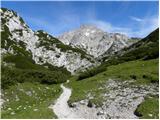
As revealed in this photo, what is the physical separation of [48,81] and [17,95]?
22.4 metres

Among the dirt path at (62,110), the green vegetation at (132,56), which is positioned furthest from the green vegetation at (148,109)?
the green vegetation at (132,56)

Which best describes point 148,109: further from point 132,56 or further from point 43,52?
point 43,52

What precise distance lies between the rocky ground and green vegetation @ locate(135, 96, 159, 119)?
70cm

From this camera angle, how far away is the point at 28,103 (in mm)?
43844

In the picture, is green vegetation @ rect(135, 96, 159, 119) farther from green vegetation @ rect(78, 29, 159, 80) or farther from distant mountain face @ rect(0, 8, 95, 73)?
distant mountain face @ rect(0, 8, 95, 73)

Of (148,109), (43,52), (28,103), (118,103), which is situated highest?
(43,52)

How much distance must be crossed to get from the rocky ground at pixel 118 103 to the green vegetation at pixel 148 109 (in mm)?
697

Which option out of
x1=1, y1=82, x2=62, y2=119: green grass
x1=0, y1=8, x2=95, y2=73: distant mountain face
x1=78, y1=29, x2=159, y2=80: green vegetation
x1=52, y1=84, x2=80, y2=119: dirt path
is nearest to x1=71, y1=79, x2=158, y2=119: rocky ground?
x1=52, y1=84, x2=80, y2=119: dirt path

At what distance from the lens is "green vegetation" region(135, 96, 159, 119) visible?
30031 millimetres

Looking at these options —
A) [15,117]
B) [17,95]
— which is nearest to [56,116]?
[15,117]

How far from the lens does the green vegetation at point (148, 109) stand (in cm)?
3003

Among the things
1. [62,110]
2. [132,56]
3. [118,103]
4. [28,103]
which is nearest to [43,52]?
[132,56]

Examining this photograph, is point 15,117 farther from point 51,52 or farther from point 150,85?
point 51,52

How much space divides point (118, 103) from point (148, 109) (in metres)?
4.82
